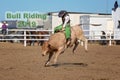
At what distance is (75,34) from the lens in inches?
505

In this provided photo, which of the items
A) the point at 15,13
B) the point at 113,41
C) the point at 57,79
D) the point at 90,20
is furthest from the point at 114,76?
the point at 15,13

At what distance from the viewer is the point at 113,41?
3231 cm

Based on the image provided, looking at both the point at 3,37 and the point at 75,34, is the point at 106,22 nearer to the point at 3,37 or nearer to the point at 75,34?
the point at 3,37

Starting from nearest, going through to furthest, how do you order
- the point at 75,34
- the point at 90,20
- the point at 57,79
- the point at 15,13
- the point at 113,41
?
the point at 57,79
the point at 75,34
the point at 113,41
the point at 90,20
the point at 15,13

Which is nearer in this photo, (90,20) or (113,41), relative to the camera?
(113,41)

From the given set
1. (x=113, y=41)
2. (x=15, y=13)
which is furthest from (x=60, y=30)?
(x=15, y=13)

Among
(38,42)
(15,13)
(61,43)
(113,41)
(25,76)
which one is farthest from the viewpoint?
(15,13)

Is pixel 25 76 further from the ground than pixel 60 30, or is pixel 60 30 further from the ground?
pixel 60 30

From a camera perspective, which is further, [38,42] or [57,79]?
[38,42]

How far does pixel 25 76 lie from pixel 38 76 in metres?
0.35

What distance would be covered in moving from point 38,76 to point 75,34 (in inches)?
149

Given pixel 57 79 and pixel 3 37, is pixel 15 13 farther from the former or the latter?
pixel 57 79

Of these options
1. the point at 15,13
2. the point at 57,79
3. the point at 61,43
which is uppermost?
the point at 15,13

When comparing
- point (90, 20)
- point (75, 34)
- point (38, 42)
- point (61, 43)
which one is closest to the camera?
point (61, 43)
